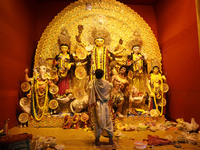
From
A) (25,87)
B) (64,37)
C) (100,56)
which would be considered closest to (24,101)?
(25,87)

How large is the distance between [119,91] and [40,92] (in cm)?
265

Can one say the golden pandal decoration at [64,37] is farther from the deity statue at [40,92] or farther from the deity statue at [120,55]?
the deity statue at [120,55]

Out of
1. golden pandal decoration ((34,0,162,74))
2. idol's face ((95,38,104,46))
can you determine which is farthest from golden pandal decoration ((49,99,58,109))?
idol's face ((95,38,104,46))

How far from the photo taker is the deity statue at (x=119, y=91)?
17.8ft

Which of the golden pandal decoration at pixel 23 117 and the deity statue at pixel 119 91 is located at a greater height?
the deity statue at pixel 119 91

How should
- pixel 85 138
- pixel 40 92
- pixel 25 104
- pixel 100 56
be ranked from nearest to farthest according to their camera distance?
1. pixel 85 138
2. pixel 25 104
3. pixel 40 92
4. pixel 100 56

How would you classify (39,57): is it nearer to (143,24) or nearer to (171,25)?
(143,24)

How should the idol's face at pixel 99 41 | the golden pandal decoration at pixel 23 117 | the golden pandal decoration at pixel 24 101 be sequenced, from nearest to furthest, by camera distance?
the golden pandal decoration at pixel 23 117 < the golden pandal decoration at pixel 24 101 < the idol's face at pixel 99 41

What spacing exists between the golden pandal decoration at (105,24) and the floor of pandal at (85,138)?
3020 mm

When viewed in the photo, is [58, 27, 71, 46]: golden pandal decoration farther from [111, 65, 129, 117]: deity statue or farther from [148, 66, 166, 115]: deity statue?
[148, 66, 166, 115]: deity statue

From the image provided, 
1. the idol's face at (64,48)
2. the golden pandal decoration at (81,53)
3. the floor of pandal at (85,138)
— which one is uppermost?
the idol's face at (64,48)

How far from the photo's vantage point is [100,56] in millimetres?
5707

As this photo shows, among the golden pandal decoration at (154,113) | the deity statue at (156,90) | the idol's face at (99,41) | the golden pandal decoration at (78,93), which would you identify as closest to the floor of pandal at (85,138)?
the golden pandal decoration at (154,113)

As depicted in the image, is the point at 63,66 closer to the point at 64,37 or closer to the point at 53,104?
the point at 64,37
